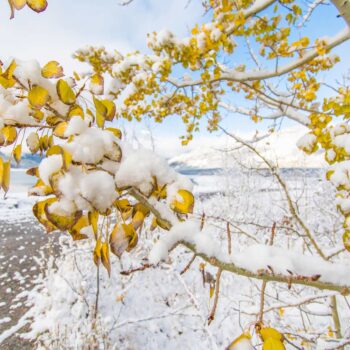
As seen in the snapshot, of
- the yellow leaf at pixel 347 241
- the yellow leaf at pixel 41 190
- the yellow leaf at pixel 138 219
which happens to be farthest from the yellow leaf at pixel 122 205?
the yellow leaf at pixel 347 241

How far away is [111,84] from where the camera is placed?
14.0ft

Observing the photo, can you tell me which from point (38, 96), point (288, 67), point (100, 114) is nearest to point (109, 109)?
point (100, 114)

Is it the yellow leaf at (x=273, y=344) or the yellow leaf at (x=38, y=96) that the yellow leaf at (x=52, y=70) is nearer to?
the yellow leaf at (x=38, y=96)

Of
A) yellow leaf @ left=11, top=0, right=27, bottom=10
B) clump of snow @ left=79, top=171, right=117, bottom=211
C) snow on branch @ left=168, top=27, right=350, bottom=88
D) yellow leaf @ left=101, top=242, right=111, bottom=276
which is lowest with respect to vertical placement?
yellow leaf @ left=101, top=242, right=111, bottom=276

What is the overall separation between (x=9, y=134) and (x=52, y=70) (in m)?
0.17

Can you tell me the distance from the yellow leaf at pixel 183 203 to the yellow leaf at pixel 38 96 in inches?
12.9

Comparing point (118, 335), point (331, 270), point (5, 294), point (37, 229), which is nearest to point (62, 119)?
point (331, 270)

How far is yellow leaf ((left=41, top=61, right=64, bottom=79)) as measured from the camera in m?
0.54

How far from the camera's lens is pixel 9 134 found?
53 centimetres

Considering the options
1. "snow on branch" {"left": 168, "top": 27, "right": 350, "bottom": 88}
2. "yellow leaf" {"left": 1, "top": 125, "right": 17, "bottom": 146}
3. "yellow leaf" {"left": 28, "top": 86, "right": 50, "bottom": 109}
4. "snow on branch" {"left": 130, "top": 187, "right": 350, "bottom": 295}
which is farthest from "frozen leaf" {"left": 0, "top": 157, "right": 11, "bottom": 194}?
"snow on branch" {"left": 168, "top": 27, "right": 350, "bottom": 88}

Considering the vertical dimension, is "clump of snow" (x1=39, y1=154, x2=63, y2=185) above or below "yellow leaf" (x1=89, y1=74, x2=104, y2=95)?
below

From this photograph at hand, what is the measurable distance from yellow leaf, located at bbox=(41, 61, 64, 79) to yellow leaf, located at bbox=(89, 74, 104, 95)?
0.09m

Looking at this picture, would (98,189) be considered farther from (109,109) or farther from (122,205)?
(109,109)

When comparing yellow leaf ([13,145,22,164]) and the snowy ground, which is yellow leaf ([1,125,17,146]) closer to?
yellow leaf ([13,145,22,164])
